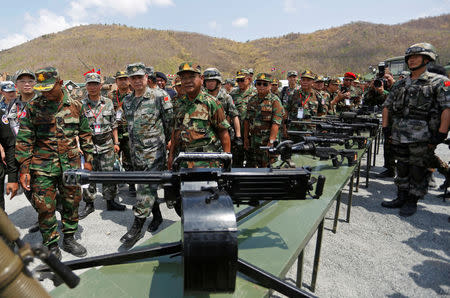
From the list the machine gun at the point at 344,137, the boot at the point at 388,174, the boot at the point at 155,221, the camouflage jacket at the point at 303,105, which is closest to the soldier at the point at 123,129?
the boot at the point at 155,221

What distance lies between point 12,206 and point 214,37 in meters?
69.9

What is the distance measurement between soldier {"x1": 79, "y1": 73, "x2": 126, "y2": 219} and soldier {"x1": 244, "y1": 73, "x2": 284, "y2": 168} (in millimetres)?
2430

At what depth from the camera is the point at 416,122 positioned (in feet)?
13.4

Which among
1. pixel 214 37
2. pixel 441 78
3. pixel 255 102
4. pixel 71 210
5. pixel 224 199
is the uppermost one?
pixel 214 37

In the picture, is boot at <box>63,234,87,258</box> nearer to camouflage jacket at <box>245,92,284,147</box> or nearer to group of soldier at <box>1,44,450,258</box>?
group of soldier at <box>1,44,450,258</box>

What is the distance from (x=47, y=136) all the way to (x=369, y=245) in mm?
4251

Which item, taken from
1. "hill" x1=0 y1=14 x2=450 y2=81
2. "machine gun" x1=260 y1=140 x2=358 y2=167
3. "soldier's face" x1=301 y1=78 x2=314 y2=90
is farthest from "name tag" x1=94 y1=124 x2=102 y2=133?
"hill" x1=0 y1=14 x2=450 y2=81

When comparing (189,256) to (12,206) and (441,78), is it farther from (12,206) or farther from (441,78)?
(12,206)

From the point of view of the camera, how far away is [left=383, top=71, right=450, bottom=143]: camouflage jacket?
391cm

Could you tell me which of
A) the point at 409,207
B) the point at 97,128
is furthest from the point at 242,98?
the point at 409,207

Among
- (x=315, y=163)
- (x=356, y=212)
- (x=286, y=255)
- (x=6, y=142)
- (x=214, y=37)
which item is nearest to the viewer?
(x=286, y=255)

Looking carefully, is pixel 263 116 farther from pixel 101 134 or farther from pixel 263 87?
pixel 101 134

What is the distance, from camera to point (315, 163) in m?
3.79

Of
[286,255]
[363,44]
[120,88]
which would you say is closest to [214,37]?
[363,44]
